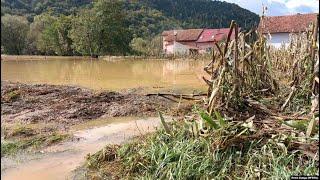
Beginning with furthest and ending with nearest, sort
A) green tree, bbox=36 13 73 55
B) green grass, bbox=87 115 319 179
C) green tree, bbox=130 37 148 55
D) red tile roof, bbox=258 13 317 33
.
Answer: green tree, bbox=36 13 73 55
green tree, bbox=130 37 148 55
red tile roof, bbox=258 13 317 33
green grass, bbox=87 115 319 179

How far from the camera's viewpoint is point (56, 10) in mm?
74125

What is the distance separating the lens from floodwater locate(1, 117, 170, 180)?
5.26 m

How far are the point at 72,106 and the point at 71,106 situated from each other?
24mm

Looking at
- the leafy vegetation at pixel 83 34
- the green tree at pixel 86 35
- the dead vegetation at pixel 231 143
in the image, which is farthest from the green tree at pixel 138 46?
the dead vegetation at pixel 231 143

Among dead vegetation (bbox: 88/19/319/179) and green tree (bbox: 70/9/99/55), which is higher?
green tree (bbox: 70/9/99/55)

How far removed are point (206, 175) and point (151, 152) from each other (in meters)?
0.79

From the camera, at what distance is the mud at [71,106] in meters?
8.58

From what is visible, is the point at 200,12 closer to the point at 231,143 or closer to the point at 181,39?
the point at 181,39

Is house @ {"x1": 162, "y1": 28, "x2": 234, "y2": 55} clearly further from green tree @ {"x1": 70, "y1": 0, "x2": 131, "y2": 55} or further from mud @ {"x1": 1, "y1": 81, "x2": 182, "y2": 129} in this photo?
mud @ {"x1": 1, "y1": 81, "x2": 182, "y2": 129}

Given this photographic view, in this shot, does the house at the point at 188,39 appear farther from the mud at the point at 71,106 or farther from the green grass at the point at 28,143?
the green grass at the point at 28,143

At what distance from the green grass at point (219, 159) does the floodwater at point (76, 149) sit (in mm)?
974

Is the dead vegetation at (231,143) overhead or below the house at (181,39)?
below

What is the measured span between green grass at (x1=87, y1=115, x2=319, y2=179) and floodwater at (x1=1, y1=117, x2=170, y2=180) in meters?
0.97

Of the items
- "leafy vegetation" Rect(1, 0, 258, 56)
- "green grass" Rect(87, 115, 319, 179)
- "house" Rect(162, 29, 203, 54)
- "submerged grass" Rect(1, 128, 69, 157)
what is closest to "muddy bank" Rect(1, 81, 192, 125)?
"submerged grass" Rect(1, 128, 69, 157)
